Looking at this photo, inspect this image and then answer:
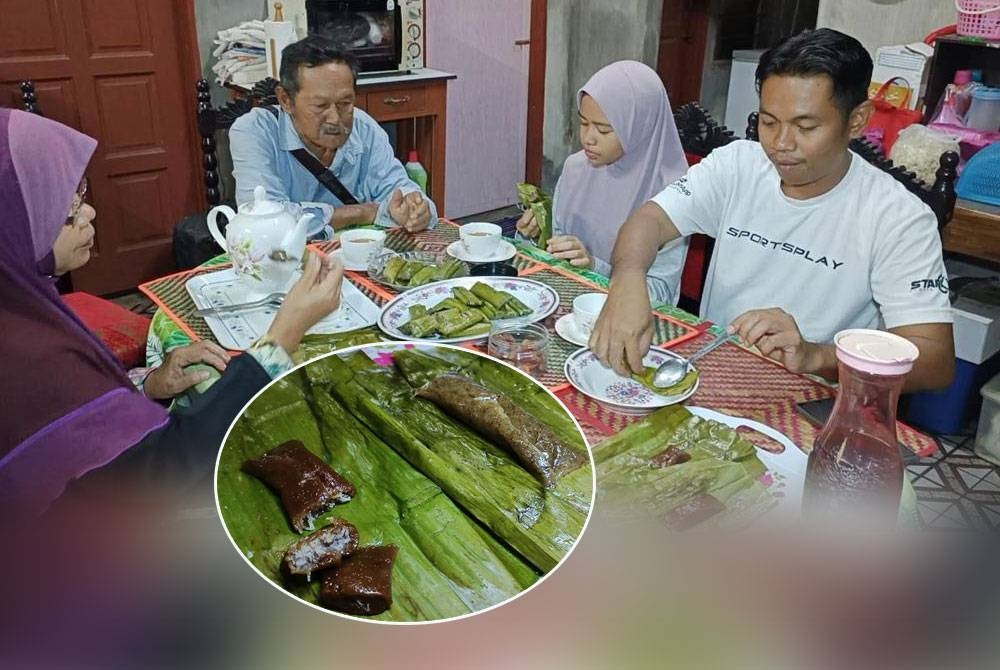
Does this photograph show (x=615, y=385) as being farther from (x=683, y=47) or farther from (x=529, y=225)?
(x=683, y=47)

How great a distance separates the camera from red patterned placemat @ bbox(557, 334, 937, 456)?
105 cm

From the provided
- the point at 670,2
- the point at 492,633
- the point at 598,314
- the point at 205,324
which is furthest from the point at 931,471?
the point at 670,2

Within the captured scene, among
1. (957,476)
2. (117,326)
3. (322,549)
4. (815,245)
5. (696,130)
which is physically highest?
(322,549)

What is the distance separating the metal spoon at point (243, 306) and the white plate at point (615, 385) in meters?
0.58

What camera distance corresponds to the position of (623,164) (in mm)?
2158

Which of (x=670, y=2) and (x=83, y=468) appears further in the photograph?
(x=670, y=2)

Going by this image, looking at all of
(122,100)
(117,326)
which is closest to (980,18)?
(117,326)

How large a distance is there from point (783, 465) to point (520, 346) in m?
0.36

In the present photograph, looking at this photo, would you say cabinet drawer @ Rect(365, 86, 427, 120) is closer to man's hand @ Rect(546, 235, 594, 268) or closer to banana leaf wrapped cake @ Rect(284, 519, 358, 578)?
man's hand @ Rect(546, 235, 594, 268)

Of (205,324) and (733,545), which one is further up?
(733,545)

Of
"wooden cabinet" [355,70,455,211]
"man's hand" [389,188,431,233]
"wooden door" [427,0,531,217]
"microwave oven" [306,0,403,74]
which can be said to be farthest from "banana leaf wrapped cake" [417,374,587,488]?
"wooden door" [427,0,531,217]

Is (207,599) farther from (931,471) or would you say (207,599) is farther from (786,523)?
(931,471)

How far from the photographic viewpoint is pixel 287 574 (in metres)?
0.34

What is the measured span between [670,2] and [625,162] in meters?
3.13
